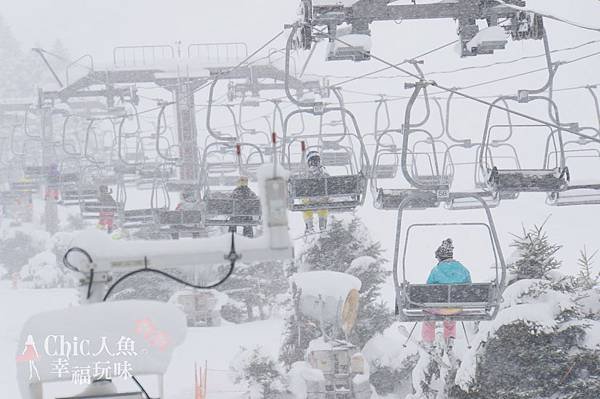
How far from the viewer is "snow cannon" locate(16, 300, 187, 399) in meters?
2.85

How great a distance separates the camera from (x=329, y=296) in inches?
567

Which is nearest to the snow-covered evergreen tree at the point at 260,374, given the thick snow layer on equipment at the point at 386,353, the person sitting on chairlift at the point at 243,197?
the thick snow layer on equipment at the point at 386,353

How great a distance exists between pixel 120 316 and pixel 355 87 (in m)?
58.2

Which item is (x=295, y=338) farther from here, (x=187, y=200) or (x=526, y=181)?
(x=526, y=181)

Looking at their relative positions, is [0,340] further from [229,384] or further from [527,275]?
[527,275]

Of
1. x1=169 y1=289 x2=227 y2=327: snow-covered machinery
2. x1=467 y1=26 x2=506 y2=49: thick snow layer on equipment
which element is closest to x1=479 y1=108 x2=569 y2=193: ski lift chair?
x1=467 y1=26 x2=506 y2=49: thick snow layer on equipment

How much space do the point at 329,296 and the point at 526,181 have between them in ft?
21.4

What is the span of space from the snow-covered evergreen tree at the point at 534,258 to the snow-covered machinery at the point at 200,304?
1284 centimetres

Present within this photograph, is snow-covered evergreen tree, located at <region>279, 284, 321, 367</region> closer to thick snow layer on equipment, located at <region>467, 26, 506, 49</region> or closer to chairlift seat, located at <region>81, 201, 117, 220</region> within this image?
chairlift seat, located at <region>81, 201, 117, 220</region>

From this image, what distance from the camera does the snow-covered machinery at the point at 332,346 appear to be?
14.2 metres

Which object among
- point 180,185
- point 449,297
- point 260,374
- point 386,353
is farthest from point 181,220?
point 386,353

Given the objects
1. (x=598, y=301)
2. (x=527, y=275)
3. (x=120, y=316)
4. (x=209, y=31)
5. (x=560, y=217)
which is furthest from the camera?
(x=209, y=31)

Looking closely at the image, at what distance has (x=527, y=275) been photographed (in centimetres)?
1012

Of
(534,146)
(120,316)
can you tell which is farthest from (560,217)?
(120,316)
